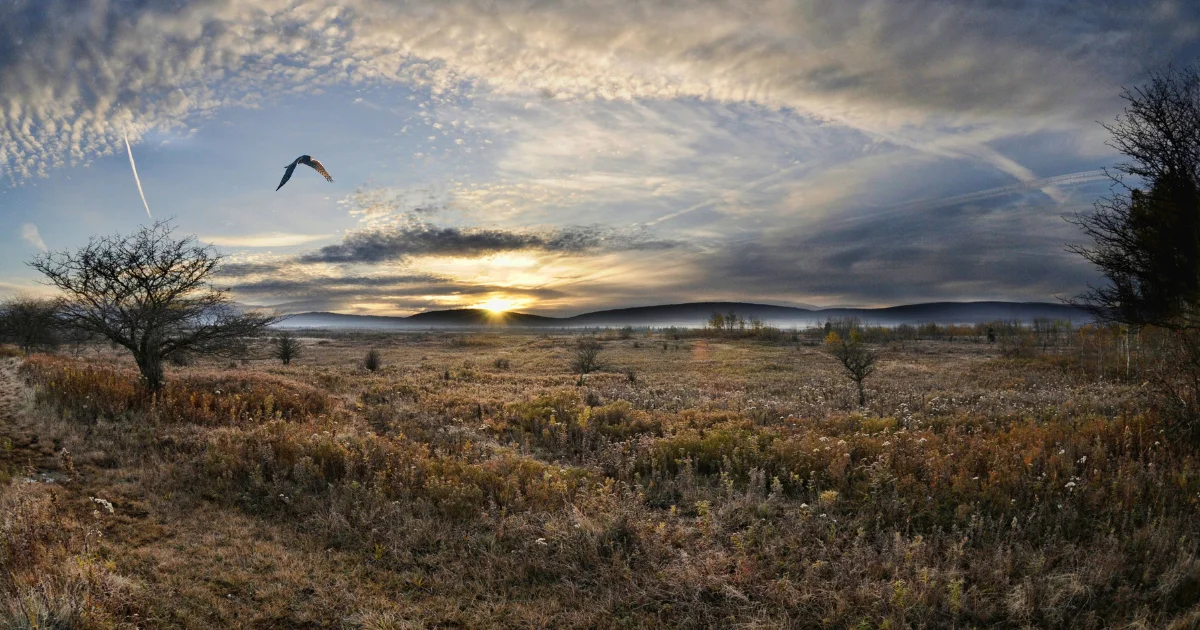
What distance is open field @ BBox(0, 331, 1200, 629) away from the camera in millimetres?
4914

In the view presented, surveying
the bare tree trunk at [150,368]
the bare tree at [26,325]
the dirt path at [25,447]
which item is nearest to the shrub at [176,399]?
the bare tree trunk at [150,368]

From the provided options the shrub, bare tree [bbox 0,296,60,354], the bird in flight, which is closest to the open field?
the shrub

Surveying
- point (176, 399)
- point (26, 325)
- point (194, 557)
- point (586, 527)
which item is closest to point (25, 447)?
point (176, 399)

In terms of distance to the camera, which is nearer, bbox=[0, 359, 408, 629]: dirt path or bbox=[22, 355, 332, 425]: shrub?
bbox=[0, 359, 408, 629]: dirt path

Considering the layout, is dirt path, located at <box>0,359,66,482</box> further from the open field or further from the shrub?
the shrub

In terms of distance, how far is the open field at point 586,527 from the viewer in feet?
16.1

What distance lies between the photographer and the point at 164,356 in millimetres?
15617

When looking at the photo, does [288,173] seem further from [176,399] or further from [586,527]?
[586,527]

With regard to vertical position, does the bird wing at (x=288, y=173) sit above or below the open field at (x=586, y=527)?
above

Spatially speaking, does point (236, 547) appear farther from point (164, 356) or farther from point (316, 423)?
point (164, 356)

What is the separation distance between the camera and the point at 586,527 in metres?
6.35

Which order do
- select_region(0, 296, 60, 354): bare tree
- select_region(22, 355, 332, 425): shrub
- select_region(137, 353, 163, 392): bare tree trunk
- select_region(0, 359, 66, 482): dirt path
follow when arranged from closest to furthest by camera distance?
1. select_region(0, 359, 66, 482): dirt path
2. select_region(22, 355, 332, 425): shrub
3. select_region(137, 353, 163, 392): bare tree trunk
4. select_region(0, 296, 60, 354): bare tree

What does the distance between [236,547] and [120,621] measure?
5.51 ft

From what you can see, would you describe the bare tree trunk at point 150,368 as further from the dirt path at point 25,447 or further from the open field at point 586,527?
the open field at point 586,527
